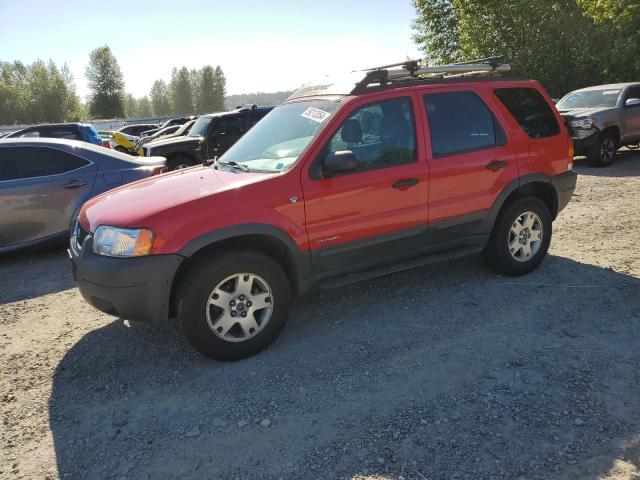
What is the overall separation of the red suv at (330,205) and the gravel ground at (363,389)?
423 millimetres

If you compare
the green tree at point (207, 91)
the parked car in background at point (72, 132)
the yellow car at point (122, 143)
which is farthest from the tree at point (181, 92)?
the parked car in background at point (72, 132)

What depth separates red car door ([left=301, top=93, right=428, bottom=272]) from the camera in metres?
3.72

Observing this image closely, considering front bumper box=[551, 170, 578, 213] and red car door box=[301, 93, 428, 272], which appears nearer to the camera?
red car door box=[301, 93, 428, 272]

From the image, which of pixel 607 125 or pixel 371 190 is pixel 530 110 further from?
pixel 607 125

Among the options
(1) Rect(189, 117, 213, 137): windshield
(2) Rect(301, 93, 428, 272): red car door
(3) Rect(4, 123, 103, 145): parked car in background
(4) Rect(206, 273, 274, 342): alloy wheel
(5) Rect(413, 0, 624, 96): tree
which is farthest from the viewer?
(5) Rect(413, 0, 624, 96): tree

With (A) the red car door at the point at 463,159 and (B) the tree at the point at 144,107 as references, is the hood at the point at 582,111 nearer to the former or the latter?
(A) the red car door at the point at 463,159

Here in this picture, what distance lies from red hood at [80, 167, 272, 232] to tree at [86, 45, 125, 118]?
84920 mm

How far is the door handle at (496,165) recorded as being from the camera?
4.44 m

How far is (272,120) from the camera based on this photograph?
14.9 ft

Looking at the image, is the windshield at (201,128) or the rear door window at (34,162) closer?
the rear door window at (34,162)

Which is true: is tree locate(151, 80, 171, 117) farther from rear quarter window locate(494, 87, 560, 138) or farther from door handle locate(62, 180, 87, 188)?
rear quarter window locate(494, 87, 560, 138)

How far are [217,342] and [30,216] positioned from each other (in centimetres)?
404

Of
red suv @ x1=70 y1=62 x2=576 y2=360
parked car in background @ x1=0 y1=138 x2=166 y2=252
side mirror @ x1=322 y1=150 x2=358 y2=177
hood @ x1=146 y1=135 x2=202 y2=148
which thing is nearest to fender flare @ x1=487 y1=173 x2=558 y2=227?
red suv @ x1=70 y1=62 x2=576 y2=360

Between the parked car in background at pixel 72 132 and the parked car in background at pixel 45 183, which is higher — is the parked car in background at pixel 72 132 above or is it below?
above
